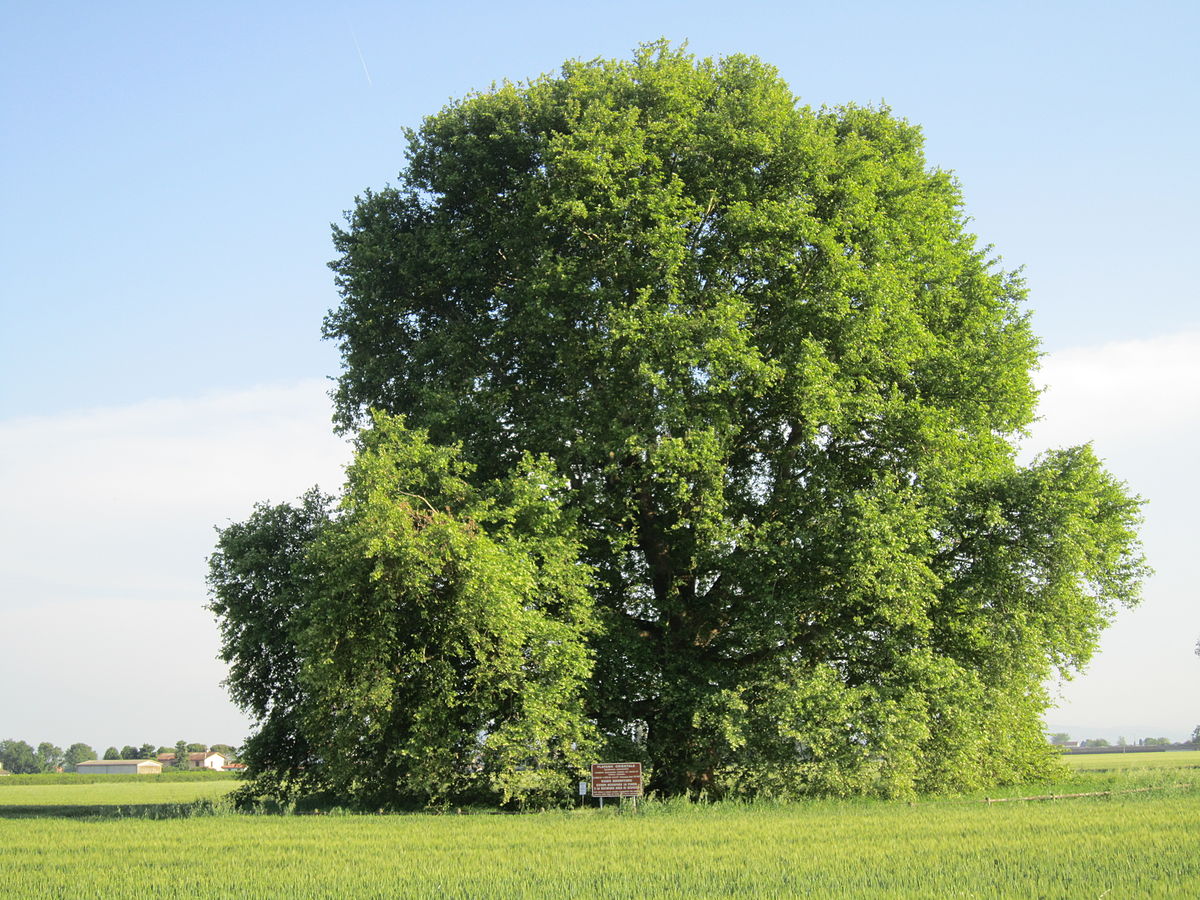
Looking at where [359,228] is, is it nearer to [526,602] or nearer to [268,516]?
[268,516]

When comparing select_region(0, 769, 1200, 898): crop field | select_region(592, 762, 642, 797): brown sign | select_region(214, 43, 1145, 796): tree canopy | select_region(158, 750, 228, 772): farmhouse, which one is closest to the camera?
select_region(0, 769, 1200, 898): crop field

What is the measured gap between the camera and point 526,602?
2680 centimetres

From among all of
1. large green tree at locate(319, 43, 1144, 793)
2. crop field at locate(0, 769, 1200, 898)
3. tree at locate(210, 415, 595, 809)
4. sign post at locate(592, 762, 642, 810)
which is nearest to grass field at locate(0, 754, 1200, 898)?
crop field at locate(0, 769, 1200, 898)

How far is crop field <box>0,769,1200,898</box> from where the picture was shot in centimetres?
1397

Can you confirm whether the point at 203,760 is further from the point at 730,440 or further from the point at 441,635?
the point at 730,440

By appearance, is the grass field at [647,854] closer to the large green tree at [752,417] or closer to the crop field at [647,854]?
the crop field at [647,854]

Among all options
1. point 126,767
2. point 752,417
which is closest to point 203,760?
point 126,767

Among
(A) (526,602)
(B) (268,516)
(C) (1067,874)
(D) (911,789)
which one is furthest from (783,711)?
(B) (268,516)

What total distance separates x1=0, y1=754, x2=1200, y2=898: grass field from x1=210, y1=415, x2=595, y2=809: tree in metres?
1.97

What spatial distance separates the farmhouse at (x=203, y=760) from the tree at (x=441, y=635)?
156390 millimetres

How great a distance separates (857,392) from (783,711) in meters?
9.17

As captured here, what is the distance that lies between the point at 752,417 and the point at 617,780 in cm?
1106

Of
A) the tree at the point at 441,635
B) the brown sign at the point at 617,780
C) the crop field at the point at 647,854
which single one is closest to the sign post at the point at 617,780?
the brown sign at the point at 617,780

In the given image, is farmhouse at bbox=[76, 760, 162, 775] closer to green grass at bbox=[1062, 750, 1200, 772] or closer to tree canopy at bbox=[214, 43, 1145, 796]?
green grass at bbox=[1062, 750, 1200, 772]
